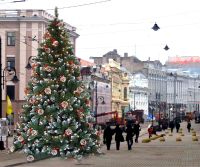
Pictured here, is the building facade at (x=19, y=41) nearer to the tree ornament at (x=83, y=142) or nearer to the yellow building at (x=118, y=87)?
the tree ornament at (x=83, y=142)

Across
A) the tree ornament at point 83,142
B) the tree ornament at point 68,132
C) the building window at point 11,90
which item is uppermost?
the building window at point 11,90

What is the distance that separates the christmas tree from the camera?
22.4 meters

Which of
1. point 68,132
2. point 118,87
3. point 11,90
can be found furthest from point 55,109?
point 118,87

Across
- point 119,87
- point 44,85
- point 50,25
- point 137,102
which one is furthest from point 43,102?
point 137,102

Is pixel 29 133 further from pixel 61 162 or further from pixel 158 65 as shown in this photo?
pixel 158 65

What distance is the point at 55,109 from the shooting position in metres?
22.6

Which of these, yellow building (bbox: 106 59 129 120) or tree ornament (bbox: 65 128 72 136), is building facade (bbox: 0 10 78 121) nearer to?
tree ornament (bbox: 65 128 72 136)

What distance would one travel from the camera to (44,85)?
22.5 metres

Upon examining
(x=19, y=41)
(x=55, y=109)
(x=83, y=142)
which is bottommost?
(x=83, y=142)

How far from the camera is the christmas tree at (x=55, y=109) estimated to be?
22.4 meters

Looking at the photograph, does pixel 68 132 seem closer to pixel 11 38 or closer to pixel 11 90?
pixel 11 90

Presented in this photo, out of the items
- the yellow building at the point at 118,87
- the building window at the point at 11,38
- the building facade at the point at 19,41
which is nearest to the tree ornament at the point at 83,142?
the building facade at the point at 19,41

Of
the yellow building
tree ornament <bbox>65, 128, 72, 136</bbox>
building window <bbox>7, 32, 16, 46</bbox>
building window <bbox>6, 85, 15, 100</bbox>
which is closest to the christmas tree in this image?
tree ornament <bbox>65, 128, 72, 136</bbox>

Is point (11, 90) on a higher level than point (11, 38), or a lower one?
lower
